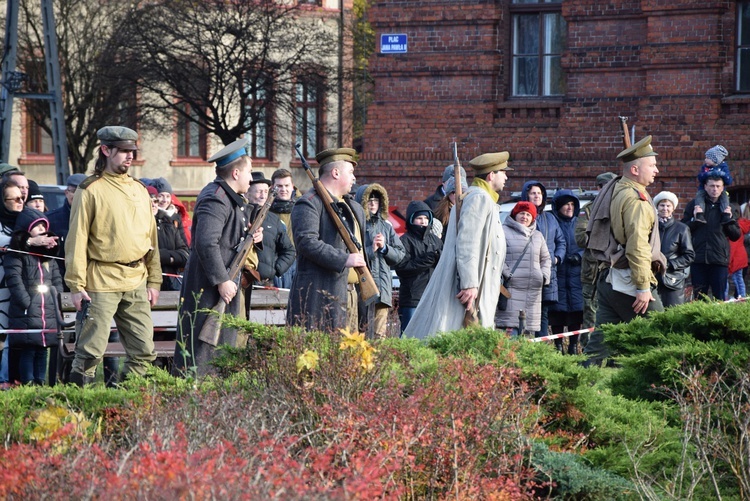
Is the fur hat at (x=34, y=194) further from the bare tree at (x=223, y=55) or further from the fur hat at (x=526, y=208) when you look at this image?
the bare tree at (x=223, y=55)

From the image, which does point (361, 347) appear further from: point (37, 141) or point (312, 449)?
point (37, 141)

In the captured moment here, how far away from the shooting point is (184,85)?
33.5 metres

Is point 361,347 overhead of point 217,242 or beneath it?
beneath

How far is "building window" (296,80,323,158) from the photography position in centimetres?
3620

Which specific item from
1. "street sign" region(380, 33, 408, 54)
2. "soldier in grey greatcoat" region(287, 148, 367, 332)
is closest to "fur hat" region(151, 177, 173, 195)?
"soldier in grey greatcoat" region(287, 148, 367, 332)

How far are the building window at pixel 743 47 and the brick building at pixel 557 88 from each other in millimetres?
15

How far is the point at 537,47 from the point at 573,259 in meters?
7.83

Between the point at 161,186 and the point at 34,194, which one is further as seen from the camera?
the point at 161,186

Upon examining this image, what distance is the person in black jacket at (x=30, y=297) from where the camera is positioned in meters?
10.4

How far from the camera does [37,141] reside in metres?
45.4

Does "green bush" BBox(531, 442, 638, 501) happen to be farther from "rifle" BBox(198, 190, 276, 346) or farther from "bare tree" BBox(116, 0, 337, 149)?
"bare tree" BBox(116, 0, 337, 149)

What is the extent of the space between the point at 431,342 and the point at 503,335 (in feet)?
1.61

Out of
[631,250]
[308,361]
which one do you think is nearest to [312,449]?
[308,361]

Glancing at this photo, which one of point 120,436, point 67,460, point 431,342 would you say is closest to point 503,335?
point 431,342
